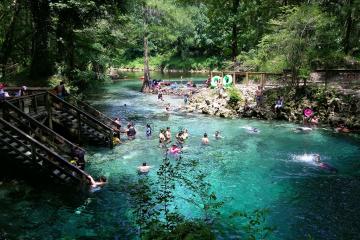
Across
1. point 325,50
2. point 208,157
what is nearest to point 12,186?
point 208,157

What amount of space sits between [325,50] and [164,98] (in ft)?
60.7

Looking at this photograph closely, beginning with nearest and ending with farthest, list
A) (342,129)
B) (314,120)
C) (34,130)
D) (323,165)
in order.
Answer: (34,130)
(323,165)
(342,129)
(314,120)

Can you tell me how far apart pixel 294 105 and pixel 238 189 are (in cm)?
1660

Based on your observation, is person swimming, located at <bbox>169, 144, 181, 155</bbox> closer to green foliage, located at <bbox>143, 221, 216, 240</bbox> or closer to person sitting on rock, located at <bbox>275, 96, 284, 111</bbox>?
person sitting on rock, located at <bbox>275, 96, 284, 111</bbox>

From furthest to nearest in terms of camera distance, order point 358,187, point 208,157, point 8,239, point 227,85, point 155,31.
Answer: point 155,31 < point 227,85 < point 208,157 < point 358,187 < point 8,239

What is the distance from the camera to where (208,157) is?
75.9 feet

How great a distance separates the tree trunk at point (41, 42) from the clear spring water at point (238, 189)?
8.60 meters

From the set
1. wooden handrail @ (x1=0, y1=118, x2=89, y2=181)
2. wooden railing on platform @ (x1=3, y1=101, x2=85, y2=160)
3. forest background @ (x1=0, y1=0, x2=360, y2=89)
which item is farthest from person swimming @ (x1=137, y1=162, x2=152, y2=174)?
forest background @ (x1=0, y1=0, x2=360, y2=89)

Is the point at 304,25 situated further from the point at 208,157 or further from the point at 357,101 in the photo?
the point at 208,157

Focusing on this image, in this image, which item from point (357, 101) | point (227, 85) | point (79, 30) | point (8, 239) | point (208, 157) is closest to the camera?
point (8, 239)

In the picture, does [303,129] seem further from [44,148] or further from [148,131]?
[44,148]

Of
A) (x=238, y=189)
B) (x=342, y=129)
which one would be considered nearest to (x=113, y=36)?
(x=342, y=129)

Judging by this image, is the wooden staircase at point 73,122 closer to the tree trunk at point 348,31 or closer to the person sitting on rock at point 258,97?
the person sitting on rock at point 258,97

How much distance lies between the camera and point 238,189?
713 inches
